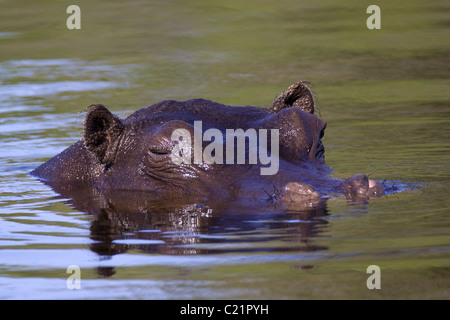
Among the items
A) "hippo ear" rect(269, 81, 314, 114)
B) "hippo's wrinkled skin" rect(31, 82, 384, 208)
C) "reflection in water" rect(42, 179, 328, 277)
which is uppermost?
"hippo ear" rect(269, 81, 314, 114)

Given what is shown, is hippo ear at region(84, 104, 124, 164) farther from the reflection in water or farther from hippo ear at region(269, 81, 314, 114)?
hippo ear at region(269, 81, 314, 114)

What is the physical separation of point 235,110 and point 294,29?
40.4 ft

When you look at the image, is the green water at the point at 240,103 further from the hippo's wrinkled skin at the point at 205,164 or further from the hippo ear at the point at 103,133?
the hippo ear at the point at 103,133

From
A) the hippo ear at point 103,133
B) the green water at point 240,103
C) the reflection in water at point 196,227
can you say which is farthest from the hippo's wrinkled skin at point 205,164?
the green water at point 240,103

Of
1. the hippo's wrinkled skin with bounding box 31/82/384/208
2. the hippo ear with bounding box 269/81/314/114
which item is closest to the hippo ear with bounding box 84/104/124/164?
the hippo's wrinkled skin with bounding box 31/82/384/208

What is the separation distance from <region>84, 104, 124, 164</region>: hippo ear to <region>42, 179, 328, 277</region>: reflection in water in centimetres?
62

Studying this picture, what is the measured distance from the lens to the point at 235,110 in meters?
9.44

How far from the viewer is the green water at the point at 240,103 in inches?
244

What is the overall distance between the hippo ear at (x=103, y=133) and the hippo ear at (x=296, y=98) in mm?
1815

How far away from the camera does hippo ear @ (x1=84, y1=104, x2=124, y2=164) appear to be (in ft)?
30.2

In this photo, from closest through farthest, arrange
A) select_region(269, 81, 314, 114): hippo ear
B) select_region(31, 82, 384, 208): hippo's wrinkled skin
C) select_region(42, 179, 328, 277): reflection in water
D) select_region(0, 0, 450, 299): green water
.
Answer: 1. select_region(0, 0, 450, 299): green water
2. select_region(42, 179, 328, 277): reflection in water
3. select_region(31, 82, 384, 208): hippo's wrinkled skin
4. select_region(269, 81, 314, 114): hippo ear

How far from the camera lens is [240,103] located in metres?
15.3

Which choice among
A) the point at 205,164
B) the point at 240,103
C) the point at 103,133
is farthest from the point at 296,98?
the point at 240,103

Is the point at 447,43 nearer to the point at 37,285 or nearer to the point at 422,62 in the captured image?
the point at 422,62
